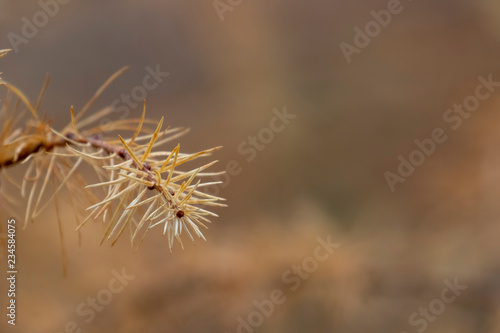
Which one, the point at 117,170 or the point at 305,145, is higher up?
the point at 305,145

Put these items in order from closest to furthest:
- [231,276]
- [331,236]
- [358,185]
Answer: [231,276] < [331,236] < [358,185]

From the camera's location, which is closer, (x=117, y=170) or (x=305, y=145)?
(x=117, y=170)

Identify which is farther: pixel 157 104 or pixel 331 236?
pixel 157 104

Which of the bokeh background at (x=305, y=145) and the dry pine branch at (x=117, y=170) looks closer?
the dry pine branch at (x=117, y=170)

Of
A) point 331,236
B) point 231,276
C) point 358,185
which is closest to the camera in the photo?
point 231,276

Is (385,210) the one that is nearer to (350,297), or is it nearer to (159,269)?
(350,297)

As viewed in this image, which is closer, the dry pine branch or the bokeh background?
the dry pine branch

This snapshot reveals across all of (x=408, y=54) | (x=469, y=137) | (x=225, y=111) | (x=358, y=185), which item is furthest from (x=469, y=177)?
(x=225, y=111)

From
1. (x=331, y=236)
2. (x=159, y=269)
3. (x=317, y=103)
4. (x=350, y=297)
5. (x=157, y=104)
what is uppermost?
(x=157, y=104)
